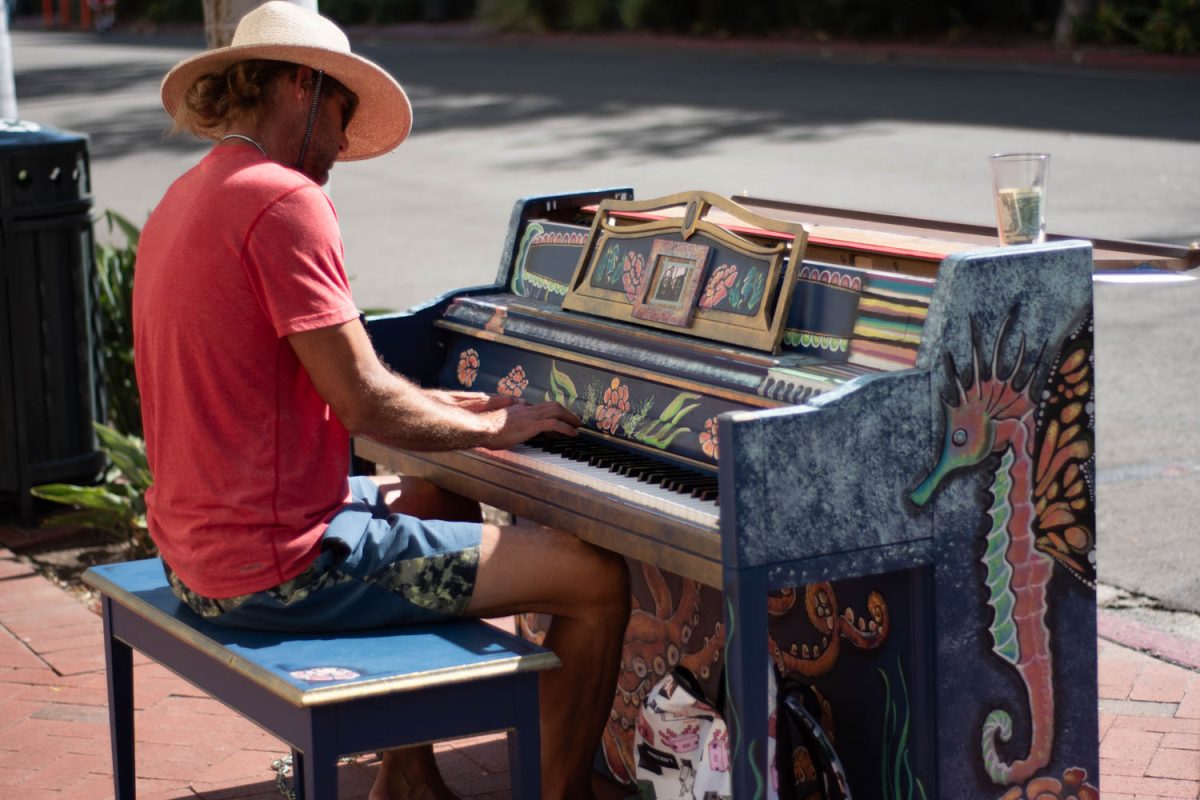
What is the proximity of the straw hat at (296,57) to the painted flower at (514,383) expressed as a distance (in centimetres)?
63

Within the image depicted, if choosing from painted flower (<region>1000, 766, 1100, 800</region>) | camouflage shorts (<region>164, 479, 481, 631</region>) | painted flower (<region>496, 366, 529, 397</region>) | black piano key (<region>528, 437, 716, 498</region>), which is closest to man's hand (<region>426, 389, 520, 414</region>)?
black piano key (<region>528, 437, 716, 498</region>)

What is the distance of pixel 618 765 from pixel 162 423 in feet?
5.03

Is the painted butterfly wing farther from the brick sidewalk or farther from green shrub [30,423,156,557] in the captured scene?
green shrub [30,423,156,557]

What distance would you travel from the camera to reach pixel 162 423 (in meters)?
3.24

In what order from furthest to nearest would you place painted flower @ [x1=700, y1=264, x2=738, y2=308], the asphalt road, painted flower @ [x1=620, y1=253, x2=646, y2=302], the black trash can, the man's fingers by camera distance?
the asphalt road → the black trash can → painted flower @ [x1=620, y1=253, x2=646, y2=302] → the man's fingers → painted flower @ [x1=700, y1=264, x2=738, y2=308]

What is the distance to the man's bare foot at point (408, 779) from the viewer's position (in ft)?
12.3

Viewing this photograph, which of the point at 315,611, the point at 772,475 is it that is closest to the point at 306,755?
the point at 315,611

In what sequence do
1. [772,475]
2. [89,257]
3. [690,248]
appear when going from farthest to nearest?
[89,257] → [690,248] → [772,475]

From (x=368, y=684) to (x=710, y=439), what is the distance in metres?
0.80

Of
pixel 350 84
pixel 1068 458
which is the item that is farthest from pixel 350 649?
pixel 1068 458

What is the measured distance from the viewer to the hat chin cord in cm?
328

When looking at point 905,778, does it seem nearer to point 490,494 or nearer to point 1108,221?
point 490,494

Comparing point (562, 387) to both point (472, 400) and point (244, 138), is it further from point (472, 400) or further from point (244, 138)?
point (244, 138)

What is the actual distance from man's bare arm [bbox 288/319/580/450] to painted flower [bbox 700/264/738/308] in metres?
0.38
